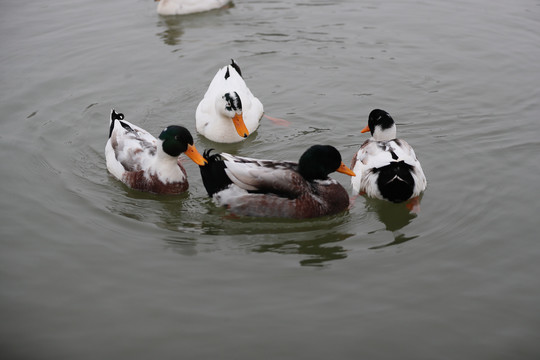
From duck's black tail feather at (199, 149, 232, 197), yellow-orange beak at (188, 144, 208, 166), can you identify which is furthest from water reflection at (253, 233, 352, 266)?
yellow-orange beak at (188, 144, 208, 166)

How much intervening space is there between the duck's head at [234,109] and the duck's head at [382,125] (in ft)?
6.09

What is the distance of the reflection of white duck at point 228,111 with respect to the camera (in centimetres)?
917

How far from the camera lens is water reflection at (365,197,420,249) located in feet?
22.8

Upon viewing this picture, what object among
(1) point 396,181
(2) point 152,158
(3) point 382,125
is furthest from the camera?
(3) point 382,125

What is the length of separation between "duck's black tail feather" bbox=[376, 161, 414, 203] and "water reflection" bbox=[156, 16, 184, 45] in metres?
6.44

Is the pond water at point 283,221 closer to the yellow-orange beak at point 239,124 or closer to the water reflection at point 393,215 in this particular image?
the water reflection at point 393,215

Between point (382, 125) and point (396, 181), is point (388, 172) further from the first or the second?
point (382, 125)

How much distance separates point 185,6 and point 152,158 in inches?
258

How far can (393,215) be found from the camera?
7.44m

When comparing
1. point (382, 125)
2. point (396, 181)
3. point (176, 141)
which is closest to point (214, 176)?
point (176, 141)

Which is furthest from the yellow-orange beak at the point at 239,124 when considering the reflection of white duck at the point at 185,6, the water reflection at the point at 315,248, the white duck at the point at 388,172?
the reflection of white duck at the point at 185,6

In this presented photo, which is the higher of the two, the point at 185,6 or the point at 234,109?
the point at 185,6

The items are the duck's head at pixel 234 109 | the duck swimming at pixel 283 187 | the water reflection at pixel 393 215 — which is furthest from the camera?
the duck's head at pixel 234 109

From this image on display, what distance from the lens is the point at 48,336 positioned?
5.52m
